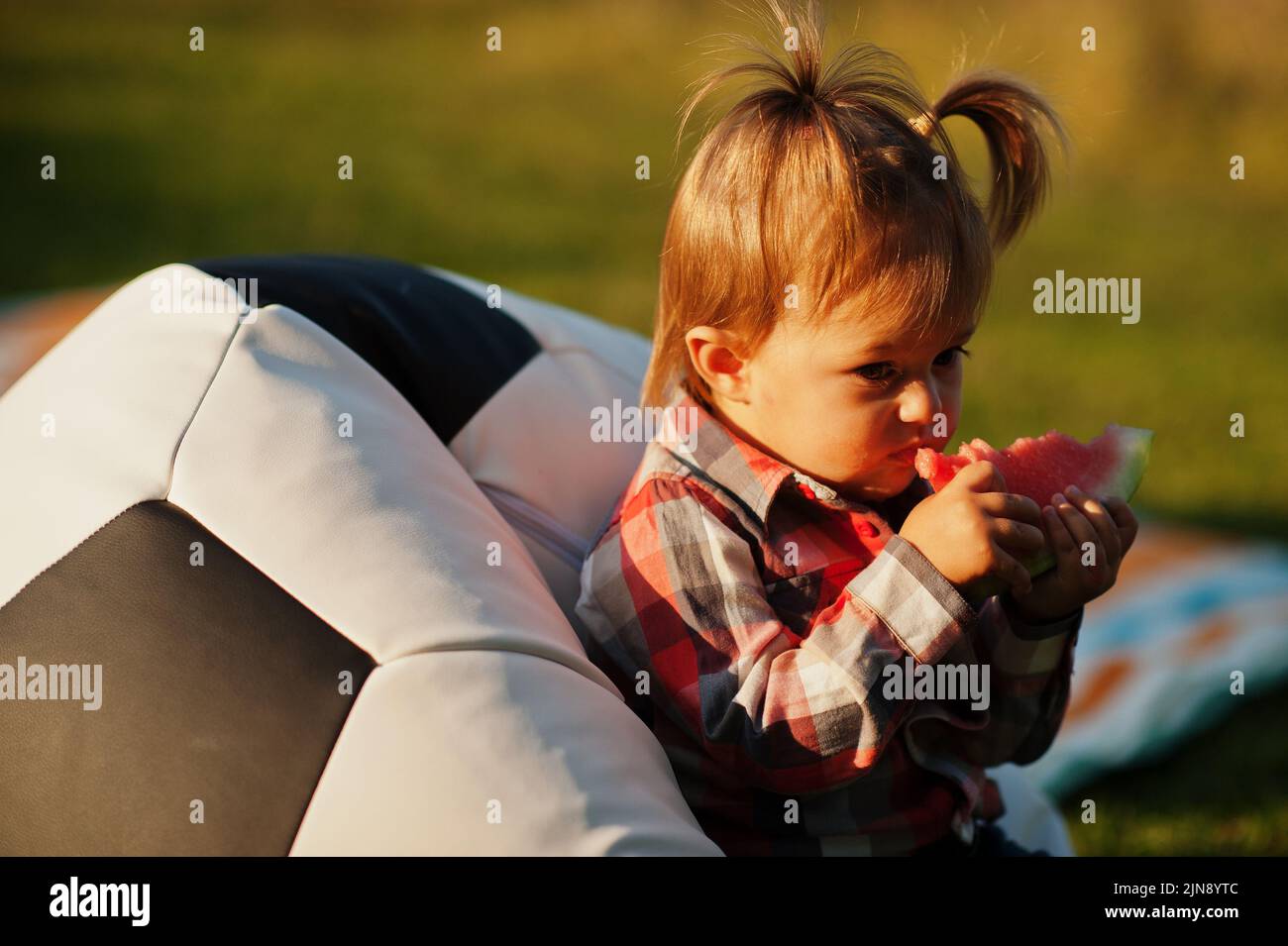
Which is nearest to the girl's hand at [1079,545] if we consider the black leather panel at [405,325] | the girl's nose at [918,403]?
the girl's nose at [918,403]

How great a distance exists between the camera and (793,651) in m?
2.15

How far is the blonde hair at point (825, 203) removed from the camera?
2227 mm

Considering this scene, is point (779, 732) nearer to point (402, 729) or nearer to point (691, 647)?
point (691, 647)

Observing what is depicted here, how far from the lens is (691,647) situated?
7.29ft

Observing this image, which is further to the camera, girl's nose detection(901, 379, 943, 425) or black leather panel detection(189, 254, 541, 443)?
black leather panel detection(189, 254, 541, 443)

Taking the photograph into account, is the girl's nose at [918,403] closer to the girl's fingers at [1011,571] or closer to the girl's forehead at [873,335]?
the girl's forehead at [873,335]

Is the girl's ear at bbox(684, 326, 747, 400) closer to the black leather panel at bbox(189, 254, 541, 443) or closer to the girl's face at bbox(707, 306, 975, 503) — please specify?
the girl's face at bbox(707, 306, 975, 503)

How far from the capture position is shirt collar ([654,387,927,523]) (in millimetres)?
2334

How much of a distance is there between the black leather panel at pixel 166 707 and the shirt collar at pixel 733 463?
72 cm

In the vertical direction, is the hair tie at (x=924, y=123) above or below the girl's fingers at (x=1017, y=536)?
above

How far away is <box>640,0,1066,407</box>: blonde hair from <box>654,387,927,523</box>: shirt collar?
0.09 metres

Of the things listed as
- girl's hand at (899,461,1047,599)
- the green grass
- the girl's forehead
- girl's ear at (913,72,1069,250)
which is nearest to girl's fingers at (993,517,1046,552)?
girl's hand at (899,461,1047,599)

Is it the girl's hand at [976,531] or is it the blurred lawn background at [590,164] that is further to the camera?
the blurred lawn background at [590,164]
